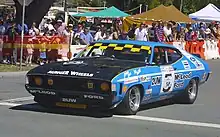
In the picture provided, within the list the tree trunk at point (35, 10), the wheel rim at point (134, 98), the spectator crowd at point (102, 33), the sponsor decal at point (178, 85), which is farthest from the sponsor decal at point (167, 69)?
the tree trunk at point (35, 10)

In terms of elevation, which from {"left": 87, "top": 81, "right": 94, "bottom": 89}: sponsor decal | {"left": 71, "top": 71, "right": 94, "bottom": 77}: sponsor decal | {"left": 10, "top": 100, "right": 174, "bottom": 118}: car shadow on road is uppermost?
{"left": 71, "top": 71, "right": 94, "bottom": 77}: sponsor decal

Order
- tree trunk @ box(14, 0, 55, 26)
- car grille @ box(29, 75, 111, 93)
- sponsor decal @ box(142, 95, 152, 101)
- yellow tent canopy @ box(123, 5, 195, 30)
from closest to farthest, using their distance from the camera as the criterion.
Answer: car grille @ box(29, 75, 111, 93), sponsor decal @ box(142, 95, 152, 101), tree trunk @ box(14, 0, 55, 26), yellow tent canopy @ box(123, 5, 195, 30)

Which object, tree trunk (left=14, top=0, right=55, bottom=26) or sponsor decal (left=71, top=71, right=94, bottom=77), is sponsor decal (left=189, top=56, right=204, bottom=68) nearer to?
sponsor decal (left=71, top=71, right=94, bottom=77)

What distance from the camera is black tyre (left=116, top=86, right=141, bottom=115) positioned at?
10225mm

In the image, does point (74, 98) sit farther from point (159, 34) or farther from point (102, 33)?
point (159, 34)

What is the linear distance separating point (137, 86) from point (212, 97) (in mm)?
4495

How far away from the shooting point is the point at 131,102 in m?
10.5

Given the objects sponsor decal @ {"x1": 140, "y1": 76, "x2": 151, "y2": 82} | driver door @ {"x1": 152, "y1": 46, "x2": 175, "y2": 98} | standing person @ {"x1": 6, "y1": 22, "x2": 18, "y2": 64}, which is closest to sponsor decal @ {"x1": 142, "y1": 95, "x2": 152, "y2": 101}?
driver door @ {"x1": 152, "y1": 46, "x2": 175, "y2": 98}

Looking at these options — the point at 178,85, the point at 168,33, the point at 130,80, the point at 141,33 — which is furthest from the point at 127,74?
the point at 168,33

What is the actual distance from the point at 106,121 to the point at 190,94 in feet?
11.3

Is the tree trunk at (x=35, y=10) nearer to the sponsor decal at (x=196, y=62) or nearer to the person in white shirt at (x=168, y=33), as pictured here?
the person in white shirt at (x=168, y=33)

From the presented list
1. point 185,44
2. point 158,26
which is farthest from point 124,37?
point 185,44

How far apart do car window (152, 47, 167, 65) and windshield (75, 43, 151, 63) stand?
21 cm

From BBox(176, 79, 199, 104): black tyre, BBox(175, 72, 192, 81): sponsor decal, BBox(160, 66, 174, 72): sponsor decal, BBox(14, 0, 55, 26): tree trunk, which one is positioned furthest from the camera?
BBox(14, 0, 55, 26): tree trunk
